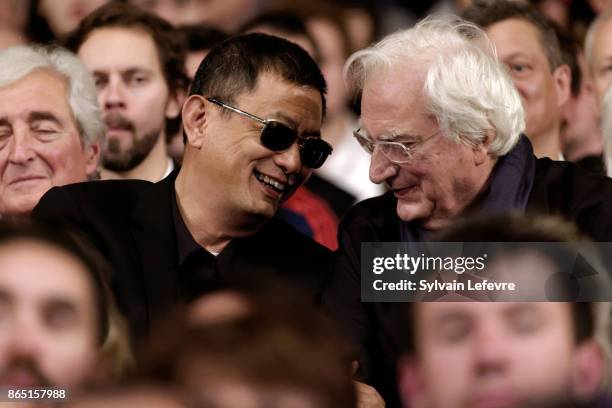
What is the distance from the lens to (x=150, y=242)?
10.8 feet

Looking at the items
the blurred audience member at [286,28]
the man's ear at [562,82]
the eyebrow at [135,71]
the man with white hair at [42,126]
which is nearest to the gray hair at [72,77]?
the man with white hair at [42,126]

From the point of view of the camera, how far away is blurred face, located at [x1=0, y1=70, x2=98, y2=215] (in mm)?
3758

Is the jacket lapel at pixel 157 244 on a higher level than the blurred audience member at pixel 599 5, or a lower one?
lower

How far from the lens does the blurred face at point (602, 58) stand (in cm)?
444

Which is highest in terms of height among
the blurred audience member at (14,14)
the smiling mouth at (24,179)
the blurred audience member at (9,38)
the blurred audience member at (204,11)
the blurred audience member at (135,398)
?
the blurred audience member at (204,11)

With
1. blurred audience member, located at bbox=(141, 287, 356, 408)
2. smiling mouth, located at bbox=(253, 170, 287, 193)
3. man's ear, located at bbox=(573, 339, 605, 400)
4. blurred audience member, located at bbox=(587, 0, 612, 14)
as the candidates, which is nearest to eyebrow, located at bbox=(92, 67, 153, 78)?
smiling mouth, located at bbox=(253, 170, 287, 193)

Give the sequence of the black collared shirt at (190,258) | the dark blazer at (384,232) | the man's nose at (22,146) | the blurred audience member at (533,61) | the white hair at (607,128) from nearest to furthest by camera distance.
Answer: the dark blazer at (384,232), the black collared shirt at (190,258), the white hair at (607,128), the man's nose at (22,146), the blurred audience member at (533,61)

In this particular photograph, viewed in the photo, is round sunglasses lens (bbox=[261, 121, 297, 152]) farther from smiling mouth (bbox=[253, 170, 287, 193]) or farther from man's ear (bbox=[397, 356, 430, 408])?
man's ear (bbox=[397, 356, 430, 408])

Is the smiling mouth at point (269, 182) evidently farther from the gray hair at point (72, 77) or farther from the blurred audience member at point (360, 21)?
the blurred audience member at point (360, 21)

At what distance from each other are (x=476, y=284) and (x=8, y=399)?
83 centimetres

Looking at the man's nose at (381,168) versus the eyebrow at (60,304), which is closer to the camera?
the eyebrow at (60,304)

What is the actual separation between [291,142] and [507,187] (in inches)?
23.1

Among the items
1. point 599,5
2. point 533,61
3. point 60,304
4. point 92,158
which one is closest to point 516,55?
point 533,61

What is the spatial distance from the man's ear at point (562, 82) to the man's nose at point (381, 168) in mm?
1198
